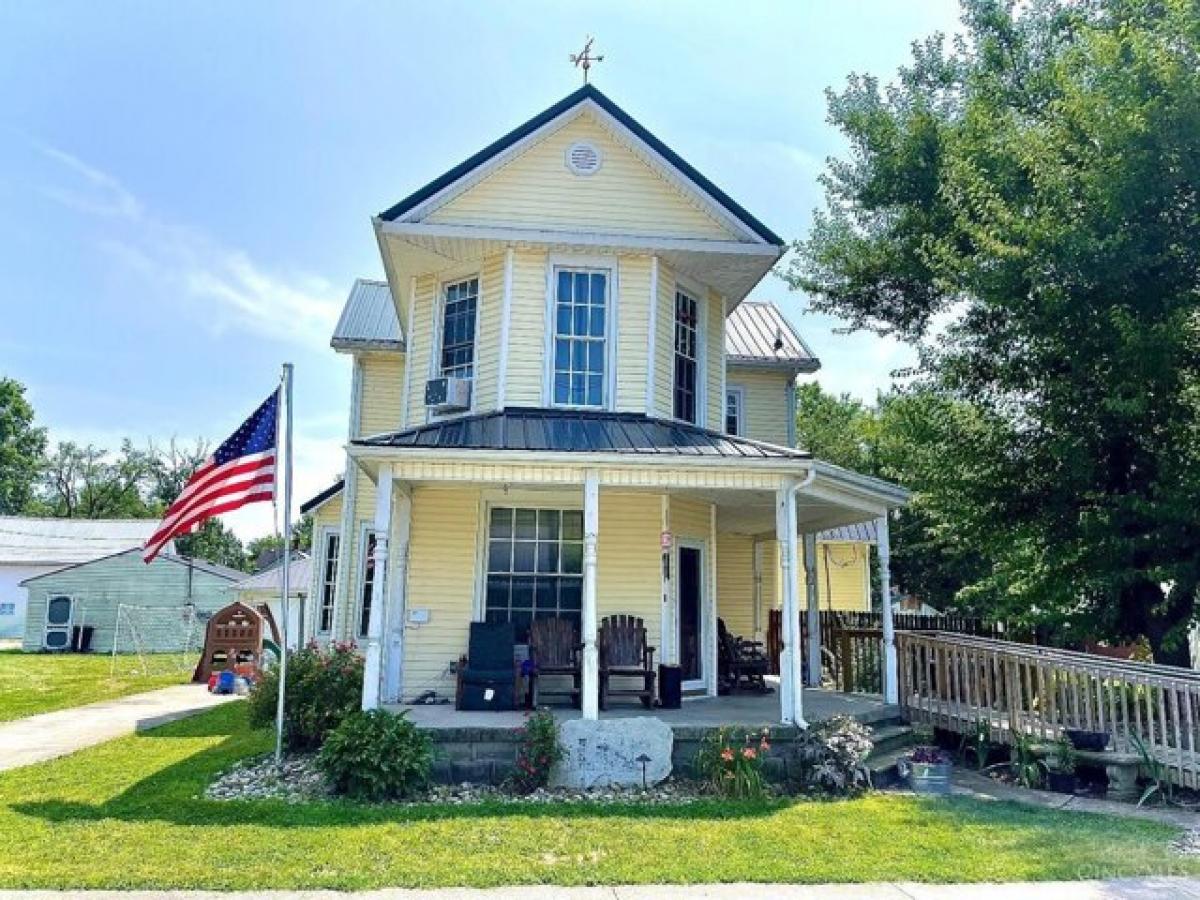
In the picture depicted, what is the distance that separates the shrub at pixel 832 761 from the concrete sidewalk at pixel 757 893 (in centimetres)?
233

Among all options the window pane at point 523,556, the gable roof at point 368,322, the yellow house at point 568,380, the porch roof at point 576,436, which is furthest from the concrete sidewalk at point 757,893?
the gable roof at point 368,322

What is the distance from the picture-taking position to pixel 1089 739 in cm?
771

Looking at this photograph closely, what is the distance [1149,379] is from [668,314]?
19.6 feet

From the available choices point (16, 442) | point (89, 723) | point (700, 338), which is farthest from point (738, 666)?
point (16, 442)

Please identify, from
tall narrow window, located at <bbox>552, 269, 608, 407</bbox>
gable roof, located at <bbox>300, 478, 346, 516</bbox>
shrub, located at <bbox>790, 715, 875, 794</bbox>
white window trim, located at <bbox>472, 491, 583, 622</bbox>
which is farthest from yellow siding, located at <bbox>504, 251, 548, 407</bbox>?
gable roof, located at <bbox>300, 478, 346, 516</bbox>

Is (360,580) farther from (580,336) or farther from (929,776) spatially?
(929,776)

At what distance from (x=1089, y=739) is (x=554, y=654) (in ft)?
18.8

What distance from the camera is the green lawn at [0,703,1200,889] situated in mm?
5051

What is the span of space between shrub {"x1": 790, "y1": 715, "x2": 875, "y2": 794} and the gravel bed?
3.59 ft

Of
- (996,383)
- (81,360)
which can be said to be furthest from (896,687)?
(81,360)

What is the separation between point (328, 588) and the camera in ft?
48.8

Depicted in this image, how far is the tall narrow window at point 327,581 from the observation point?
14719 mm

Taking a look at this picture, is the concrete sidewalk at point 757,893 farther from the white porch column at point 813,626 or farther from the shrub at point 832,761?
the white porch column at point 813,626

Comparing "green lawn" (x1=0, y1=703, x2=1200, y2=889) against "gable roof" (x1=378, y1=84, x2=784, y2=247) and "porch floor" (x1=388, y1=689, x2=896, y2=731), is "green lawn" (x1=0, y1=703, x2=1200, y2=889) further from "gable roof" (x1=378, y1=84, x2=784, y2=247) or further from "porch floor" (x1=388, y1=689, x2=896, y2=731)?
"gable roof" (x1=378, y1=84, x2=784, y2=247)
